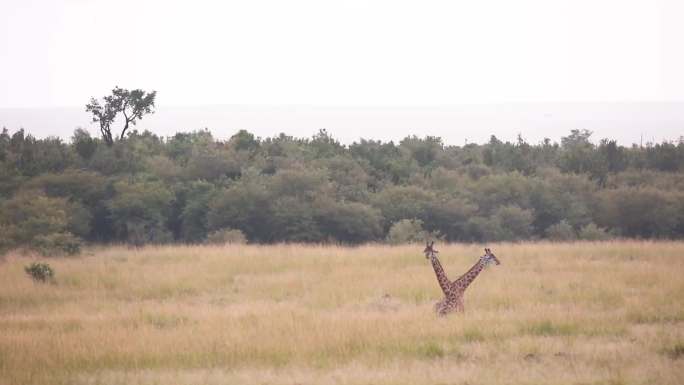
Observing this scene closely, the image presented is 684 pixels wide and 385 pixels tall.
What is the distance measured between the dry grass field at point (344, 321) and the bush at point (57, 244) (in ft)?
8.22

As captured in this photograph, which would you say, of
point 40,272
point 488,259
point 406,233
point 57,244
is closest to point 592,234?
point 406,233

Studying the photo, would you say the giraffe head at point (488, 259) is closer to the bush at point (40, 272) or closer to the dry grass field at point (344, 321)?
the dry grass field at point (344, 321)

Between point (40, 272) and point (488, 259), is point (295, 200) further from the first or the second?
point (488, 259)

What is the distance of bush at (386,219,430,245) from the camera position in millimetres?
31275

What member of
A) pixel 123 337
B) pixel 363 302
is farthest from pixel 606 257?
pixel 123 337

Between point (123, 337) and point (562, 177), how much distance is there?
30218mm

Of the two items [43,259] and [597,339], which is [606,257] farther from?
[43,259]

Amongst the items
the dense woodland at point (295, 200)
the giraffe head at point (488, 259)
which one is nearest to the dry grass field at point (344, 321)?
the giraffe head at point (488, 259)

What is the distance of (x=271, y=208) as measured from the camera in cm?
3378

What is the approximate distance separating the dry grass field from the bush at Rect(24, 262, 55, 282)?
0.63ft

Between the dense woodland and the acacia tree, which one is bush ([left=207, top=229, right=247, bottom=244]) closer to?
the dense woodland

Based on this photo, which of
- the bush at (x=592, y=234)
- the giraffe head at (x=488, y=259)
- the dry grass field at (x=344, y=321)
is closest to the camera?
the dry grass field at (x=344, y=321)

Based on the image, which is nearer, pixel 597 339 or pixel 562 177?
pixel 597 339

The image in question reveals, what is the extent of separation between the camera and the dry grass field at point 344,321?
10070 mm
